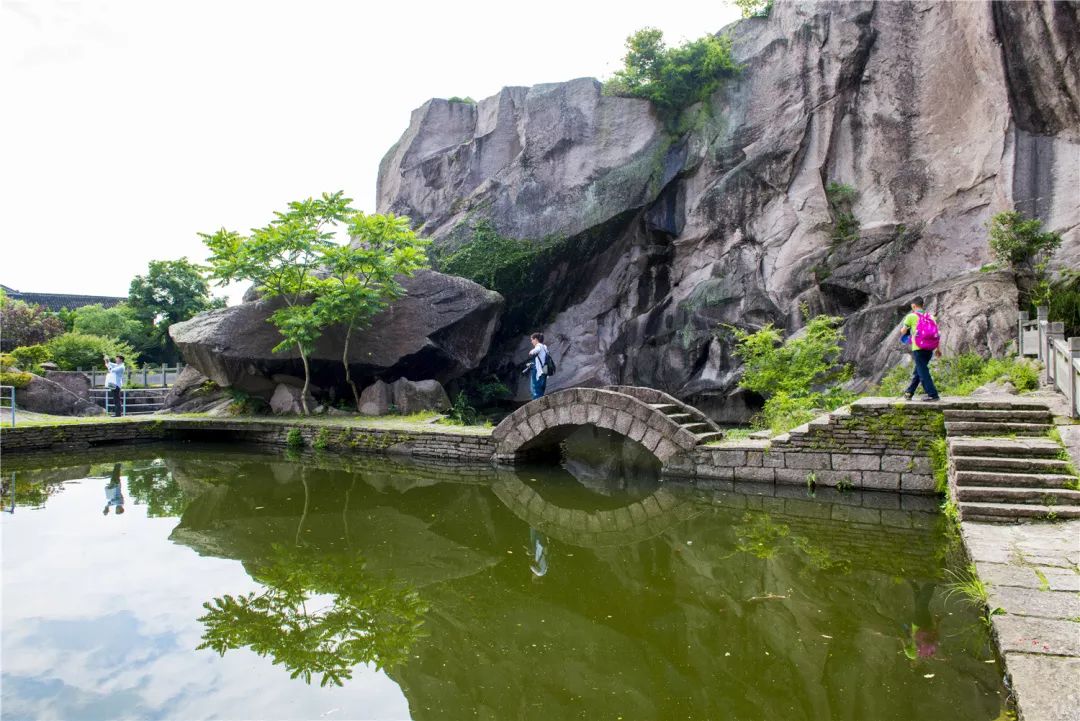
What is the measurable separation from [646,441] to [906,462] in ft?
12.2

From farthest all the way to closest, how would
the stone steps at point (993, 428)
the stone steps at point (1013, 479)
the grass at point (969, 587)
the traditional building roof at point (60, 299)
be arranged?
the traditional building roof at point (60, 299) < the stone steps at point (993, 428) < the stone steps at point (1013, 479) < the grass at point (969, 587)

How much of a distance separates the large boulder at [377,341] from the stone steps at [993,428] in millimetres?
11833

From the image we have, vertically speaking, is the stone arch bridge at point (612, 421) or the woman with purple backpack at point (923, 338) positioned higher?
the woman with purple backpack at point (923, 338)

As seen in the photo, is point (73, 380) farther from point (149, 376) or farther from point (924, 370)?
point (924, 370)

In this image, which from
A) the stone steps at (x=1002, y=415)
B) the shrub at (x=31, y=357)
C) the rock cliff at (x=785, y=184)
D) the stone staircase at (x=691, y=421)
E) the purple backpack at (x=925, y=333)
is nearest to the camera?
the stone steps at (x=1002, y=415)

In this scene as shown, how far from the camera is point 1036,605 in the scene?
400 cm

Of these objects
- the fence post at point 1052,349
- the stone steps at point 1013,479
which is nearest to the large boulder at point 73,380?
the stone steps at point 1013,479

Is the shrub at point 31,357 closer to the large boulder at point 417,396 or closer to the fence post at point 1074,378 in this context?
the large boulder at point 417,396

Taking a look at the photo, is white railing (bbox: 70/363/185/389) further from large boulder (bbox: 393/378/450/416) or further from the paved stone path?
the paved stone path

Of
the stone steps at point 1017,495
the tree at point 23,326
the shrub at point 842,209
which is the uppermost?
the shrub at point 842,209

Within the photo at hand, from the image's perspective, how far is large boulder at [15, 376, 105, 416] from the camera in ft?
64.8

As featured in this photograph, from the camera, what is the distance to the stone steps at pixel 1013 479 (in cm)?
629

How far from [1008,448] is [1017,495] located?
956 millimetres

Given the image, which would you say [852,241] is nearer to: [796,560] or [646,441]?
[646,441]
